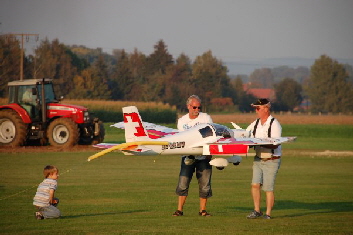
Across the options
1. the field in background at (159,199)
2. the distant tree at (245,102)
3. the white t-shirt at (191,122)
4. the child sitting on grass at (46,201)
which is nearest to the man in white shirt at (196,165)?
the white t-shirt at (191,122)

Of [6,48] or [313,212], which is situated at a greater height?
[6,48]

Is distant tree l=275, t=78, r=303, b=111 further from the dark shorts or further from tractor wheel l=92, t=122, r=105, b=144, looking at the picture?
the dark shorts

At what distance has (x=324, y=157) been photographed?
31.0 meters

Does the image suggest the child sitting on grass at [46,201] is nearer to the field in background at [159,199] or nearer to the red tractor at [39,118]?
the field in background at [159,199]

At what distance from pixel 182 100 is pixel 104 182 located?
101 m

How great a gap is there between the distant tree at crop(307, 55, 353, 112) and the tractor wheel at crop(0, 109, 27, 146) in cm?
12409

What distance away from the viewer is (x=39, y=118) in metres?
34.3

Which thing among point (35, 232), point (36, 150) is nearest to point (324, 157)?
point (36, 150)

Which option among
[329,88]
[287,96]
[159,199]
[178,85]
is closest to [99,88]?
[178,85]

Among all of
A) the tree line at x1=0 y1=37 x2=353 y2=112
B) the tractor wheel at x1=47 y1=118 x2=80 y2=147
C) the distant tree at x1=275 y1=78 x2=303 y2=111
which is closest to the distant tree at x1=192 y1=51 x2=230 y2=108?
the tree line at x1=0 y1=37 x2=353 y2=112

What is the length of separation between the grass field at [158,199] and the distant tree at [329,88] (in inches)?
5036

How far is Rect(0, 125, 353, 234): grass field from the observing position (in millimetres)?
12781

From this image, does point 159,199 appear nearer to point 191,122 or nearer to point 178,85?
point 191,122

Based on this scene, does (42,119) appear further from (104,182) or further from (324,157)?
(104,182)
